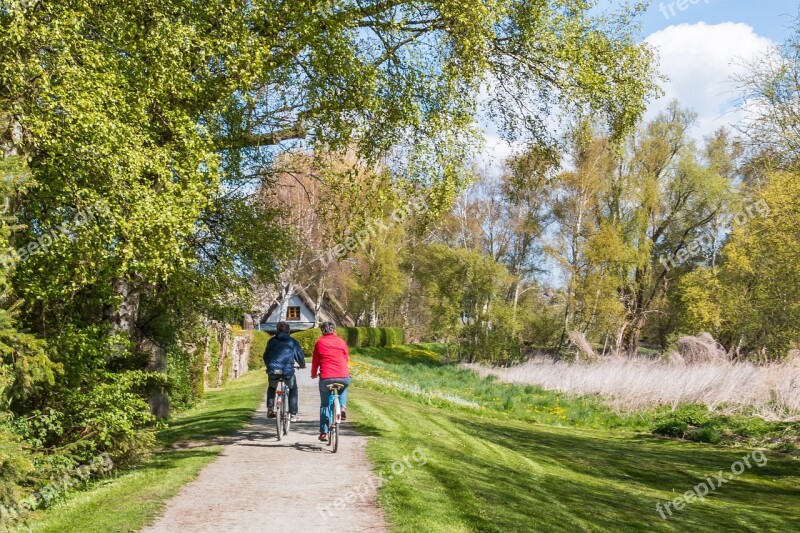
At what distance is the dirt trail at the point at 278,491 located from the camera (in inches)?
296

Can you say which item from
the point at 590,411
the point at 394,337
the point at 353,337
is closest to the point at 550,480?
the point at 590,411

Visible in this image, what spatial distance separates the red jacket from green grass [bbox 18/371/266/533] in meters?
2.14

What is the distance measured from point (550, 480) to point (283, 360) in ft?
16.5

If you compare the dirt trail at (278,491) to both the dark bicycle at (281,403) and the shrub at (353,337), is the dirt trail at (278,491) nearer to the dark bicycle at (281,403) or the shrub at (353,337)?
the dark bicycle at (281,403)

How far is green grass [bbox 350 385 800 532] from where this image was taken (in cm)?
858

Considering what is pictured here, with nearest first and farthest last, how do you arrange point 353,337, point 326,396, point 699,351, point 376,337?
point 326,396
point 699,351
point 353,337
point 376,337

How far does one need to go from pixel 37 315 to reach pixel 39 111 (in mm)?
3279

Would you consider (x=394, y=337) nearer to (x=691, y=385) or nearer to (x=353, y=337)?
(x=353, y=337)

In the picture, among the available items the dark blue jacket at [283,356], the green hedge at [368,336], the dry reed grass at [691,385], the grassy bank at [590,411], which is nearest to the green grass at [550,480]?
the grassy bank at [590,411]

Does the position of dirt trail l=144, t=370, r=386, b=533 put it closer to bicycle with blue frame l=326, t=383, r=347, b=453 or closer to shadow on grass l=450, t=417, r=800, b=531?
bicycle with blue frame l=326, t=383, r=347, b=453

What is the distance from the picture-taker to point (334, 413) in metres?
11.2

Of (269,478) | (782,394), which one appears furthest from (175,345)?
(782,394)

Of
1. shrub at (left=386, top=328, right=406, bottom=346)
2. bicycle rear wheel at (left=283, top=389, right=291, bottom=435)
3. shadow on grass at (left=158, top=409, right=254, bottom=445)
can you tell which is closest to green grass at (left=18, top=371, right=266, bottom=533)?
shadow on grass at (left=158, top=409, right=254, bottom=445)

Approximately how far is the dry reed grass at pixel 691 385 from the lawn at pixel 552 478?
125 inches
